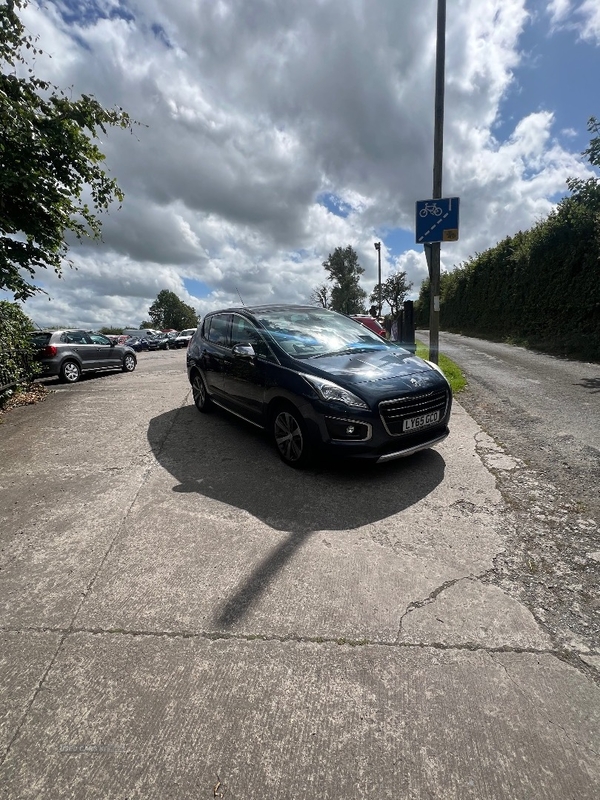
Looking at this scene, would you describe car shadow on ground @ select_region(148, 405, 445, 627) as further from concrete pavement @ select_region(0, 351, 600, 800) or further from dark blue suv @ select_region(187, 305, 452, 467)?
dark blue suv @ select_region(187, 305, 452, 467)

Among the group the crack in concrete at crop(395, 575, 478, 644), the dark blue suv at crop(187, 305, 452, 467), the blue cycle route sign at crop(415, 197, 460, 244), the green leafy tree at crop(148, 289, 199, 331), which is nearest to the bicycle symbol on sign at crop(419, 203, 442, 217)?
the blue cycle route sign at crop(415, 197, 460, 244)

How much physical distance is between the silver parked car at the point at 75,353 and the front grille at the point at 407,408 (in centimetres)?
1015

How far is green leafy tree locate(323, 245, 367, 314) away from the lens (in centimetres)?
6706

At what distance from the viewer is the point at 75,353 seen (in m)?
11.8

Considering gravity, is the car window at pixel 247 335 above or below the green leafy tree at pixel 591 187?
below

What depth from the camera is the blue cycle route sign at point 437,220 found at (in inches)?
294

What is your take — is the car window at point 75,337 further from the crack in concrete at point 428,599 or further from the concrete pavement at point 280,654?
the crack in concrete at point 428,599

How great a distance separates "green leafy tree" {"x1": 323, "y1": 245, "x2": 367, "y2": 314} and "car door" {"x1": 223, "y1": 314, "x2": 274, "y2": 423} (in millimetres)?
63543

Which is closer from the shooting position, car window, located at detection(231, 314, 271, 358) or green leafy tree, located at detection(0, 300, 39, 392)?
car window, located at detection(231, 314, 271, 358)

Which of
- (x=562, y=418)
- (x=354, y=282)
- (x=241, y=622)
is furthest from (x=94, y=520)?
(x=354, y=282)

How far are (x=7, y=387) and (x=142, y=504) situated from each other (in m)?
5.95

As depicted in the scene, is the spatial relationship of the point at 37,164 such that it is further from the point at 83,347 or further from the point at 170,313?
the point at 170,313

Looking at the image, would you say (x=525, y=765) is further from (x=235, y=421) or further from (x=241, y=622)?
(x=235, y=421)

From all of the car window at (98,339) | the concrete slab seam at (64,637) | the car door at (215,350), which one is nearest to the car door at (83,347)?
the car window at (98,339)
